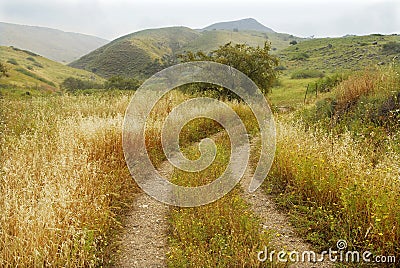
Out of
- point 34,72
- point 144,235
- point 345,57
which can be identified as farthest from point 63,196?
point 34,72

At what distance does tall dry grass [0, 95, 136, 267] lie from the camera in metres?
3.27

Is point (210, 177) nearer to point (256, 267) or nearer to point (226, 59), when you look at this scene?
point (256, 267)

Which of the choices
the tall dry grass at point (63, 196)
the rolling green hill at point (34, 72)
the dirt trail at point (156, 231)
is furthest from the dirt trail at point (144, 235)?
the rolling green hill at point (34, 72)

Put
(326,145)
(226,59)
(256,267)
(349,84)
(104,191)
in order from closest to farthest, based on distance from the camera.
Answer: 1. (256,267)
2. (104,191)
3. (326,145)
4. (349,84)
5. (226,59)

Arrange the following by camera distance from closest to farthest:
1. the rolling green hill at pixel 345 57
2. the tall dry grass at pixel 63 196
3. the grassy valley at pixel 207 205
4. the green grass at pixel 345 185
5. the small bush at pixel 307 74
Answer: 1. the tall dry grass at pixel 63 196
2. the grassy valley at pixel 207 205
3. the green grass at pixel 345 185
4. the rolling green hill at pixel 345 57
5. the small bush at pixel 307 74

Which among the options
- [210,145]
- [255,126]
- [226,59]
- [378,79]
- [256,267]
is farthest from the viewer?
[226,59]

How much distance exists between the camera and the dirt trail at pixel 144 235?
3.64 meters

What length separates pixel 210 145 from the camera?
26.1ft

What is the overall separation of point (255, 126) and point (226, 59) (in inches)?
250

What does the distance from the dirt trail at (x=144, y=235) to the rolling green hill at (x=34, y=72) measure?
1932 inches

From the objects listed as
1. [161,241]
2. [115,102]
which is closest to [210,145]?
[161,241]

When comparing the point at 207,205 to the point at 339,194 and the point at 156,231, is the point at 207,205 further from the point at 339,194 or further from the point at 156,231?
the point at 339,194

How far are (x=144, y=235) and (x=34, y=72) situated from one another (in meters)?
74.3

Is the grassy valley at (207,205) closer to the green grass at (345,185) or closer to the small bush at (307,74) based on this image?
the green grass at (345,185)
